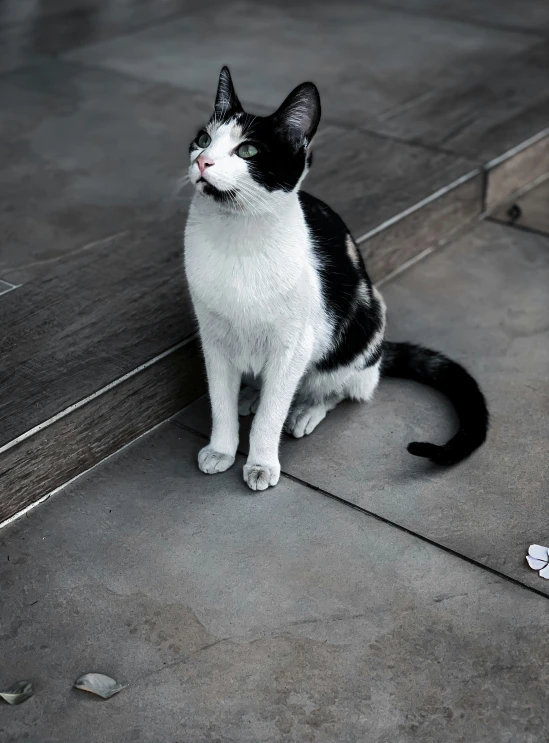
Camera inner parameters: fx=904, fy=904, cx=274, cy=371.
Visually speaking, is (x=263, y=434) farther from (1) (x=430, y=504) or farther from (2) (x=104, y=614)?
(2) (x=104, y=614)

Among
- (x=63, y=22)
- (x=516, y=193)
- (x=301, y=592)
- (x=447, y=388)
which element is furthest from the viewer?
(x=63, y=22)

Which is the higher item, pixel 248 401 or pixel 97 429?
pixel 97 429

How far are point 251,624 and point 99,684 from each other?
0.39 m

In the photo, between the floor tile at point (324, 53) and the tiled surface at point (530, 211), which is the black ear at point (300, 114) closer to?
the tiled surface at point (530, 211)

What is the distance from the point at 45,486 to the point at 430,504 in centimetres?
111

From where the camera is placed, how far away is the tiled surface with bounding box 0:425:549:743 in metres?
1.99

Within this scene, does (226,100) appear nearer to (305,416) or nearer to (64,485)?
(305,416)

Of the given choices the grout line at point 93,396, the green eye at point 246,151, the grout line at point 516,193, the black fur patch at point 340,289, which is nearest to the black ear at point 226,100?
the green eye at point 246,151

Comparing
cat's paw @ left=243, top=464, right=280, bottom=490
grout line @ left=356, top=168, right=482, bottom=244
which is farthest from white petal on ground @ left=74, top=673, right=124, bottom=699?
grout line @ left=356, top=168, right=482, bottom=244

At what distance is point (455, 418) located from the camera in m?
2.94

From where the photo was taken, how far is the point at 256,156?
2.23 m

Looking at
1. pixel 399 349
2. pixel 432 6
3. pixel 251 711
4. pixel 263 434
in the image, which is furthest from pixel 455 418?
pixel 432 6

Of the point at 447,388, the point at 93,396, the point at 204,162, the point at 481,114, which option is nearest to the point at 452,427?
the point at 447,388

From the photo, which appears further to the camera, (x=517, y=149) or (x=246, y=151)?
(x=517, y=149)
